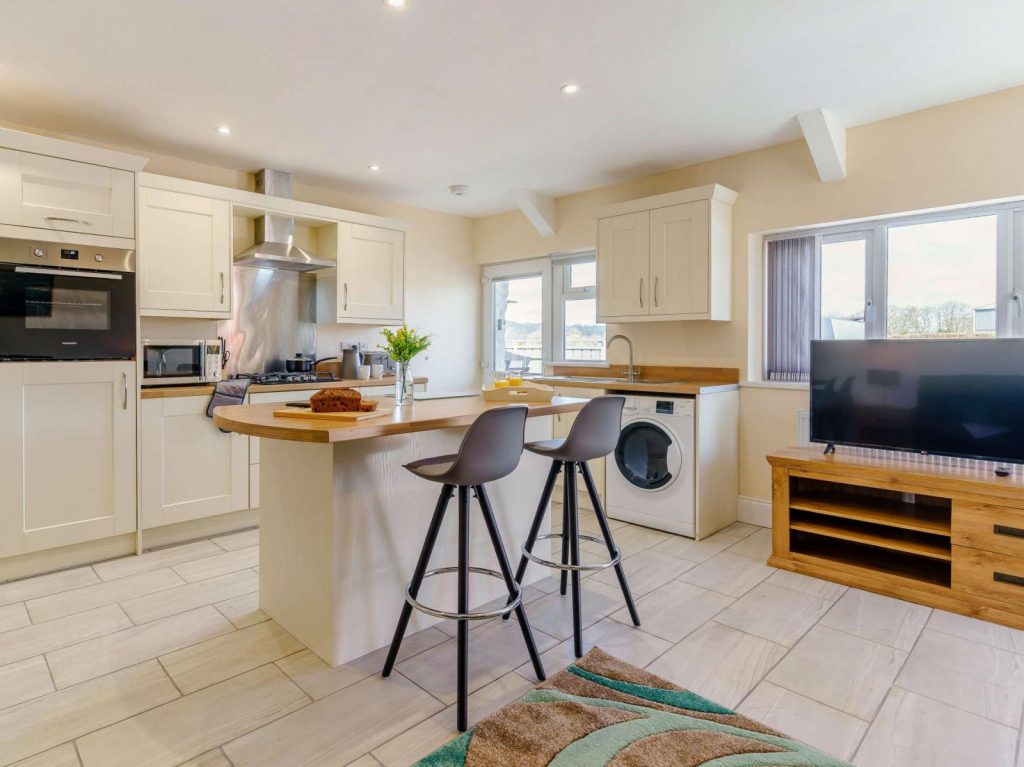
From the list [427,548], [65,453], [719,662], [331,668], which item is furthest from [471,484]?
[65,453]

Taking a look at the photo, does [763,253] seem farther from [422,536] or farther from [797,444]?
[422,536]

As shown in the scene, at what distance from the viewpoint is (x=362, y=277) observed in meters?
4.53

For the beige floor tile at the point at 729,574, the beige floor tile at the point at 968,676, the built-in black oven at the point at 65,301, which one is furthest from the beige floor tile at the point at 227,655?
the beige floor tile at the point at 968,676

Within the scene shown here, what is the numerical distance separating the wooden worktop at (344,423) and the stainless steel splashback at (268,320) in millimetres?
2160

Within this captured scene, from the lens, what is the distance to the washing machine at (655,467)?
3592mm

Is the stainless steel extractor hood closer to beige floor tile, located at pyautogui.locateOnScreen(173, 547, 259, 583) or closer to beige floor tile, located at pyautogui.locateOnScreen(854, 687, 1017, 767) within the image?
beige floor tile, located at pyautogui.locateOnScreen(173, 547, 259, 583)

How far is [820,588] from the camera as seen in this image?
2859 mm

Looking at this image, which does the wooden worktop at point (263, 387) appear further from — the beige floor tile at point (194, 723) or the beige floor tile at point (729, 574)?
the beige floor tile at point (729, 574)

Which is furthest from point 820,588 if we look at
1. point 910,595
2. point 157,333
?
point 157,333

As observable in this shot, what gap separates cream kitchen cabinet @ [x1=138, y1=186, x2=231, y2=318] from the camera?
349 centimetres

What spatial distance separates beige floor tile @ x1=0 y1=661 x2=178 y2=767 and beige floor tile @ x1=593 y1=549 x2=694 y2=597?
195 cm

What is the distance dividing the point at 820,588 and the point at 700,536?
80cm

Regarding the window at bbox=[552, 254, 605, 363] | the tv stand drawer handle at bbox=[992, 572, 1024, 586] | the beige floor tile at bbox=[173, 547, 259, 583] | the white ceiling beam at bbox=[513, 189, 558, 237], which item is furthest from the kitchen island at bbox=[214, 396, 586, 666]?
the white ceiling beam at bbox=[513, 189, 558, 237]

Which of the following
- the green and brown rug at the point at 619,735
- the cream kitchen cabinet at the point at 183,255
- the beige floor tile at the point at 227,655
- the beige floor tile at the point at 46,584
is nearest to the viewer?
the green and brown rug at the point at 619,735
